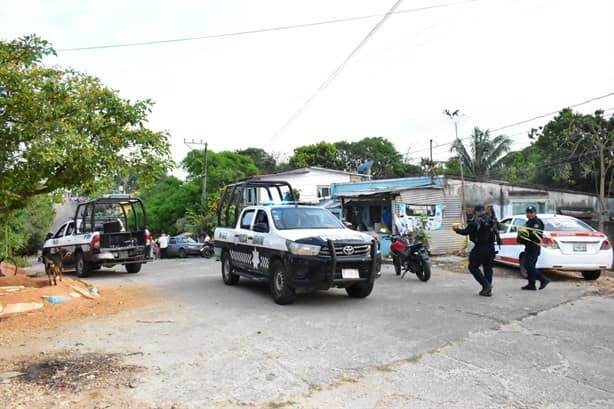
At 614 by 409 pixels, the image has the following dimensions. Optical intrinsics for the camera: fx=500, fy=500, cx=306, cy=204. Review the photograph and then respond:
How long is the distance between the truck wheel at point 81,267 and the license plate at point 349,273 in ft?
32.2

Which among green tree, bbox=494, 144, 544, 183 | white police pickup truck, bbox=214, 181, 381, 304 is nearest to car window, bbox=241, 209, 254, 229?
white police pickup truck, bbox=214, 181, 381, 304

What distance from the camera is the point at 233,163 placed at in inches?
1674

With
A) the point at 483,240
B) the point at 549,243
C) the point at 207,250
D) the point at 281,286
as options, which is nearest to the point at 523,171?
the point at 207,250

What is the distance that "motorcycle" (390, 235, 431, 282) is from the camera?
11.9 metres

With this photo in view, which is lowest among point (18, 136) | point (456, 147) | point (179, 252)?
point (179, 252)

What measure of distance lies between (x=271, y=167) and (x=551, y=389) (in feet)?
177

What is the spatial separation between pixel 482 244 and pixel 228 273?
5690 mm

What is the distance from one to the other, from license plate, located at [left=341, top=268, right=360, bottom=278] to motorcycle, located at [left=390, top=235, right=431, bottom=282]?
3726 mm

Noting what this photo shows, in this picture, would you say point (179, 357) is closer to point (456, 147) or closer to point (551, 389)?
point (551, 389)

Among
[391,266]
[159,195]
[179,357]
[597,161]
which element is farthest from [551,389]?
[159,195]

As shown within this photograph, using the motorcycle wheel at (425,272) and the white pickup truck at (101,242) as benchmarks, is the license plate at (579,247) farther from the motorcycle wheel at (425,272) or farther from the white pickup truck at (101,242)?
the white pickup truck at (101,242)

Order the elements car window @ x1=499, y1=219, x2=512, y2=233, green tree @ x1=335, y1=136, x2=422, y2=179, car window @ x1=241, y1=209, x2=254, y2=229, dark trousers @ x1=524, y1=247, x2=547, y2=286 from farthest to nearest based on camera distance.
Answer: green tree @ x1=335, y1=136, x2=422, y2=179 → car window @ x1=499, y1=219, x2=512, y2=233 → car window @ x1=241, y1=209, x2=254, y2=229 → dark trousers @ x1=524, y1=247, x2=547, y2=286

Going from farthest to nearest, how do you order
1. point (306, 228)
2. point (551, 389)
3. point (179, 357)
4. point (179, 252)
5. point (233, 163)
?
1. point (233, 163)
2. point (179, 252)
3. point (306, 228)
4. point (179, 357)
5. point (551, 389)

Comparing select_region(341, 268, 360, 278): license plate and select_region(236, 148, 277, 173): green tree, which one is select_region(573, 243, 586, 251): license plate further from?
select_region(236, 148, 277, 173): green tree
